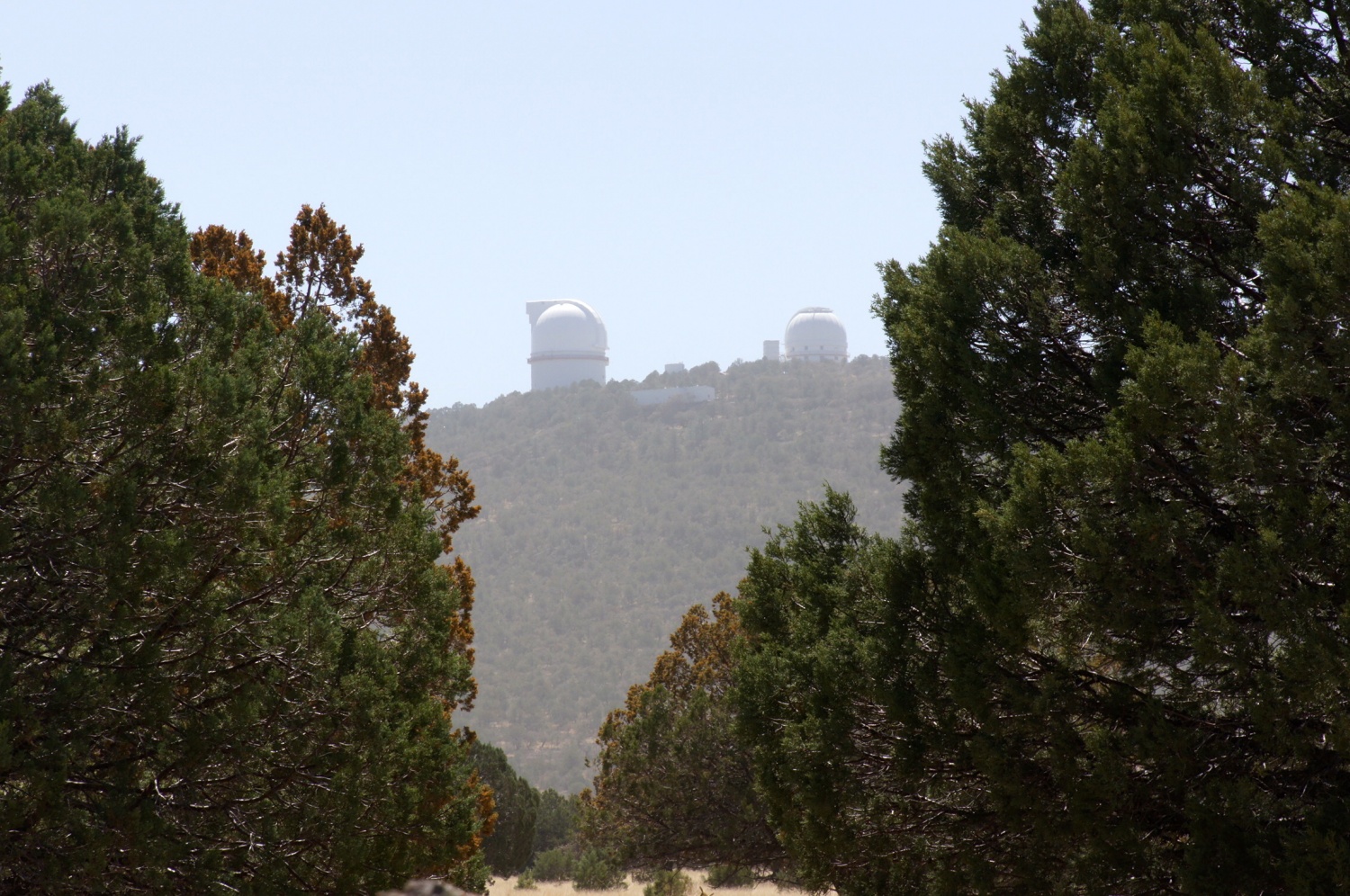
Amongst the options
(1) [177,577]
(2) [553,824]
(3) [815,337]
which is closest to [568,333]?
(3) [815,337]

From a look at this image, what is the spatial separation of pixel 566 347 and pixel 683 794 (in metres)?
104

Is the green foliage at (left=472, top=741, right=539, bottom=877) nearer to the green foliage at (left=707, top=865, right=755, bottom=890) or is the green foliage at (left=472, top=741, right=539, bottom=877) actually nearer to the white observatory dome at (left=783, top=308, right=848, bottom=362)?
the green foliage at (left=707, top=865, right=755, bottom=890)

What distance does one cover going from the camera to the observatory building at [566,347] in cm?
12056

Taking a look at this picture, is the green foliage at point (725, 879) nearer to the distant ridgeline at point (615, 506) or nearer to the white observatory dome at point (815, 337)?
the distant ridgeline at point (615, 506)

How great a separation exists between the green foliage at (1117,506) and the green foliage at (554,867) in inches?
758

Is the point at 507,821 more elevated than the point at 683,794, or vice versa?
the point at 683,794

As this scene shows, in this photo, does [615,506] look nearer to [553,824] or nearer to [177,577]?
[553,824]

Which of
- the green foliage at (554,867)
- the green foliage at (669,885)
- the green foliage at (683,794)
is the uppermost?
the green foliage at (683,794)

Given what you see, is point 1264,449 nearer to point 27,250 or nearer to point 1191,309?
point 1191,309

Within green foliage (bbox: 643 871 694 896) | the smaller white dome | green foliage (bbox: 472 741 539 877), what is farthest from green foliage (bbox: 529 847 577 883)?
the smaller white dome

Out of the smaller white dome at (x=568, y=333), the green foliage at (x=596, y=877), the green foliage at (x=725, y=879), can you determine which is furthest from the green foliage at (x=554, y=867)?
the smaller white dome at (x=568, y=333)

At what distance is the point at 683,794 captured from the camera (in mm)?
20625

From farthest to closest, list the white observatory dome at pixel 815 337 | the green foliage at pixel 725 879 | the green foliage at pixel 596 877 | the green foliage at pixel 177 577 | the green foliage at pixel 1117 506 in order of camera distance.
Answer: the white observatory dome at pixel 815 337 → the green foliage at pixel 596 877 → the green foliage at pixel 725 879 → the green foliage at pixel 177 577 → the green foliage at pixel 1117 506

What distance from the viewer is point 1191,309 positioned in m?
8.15
